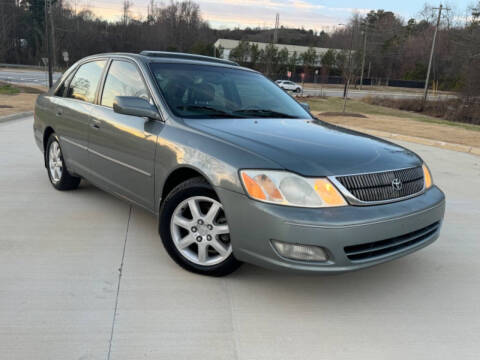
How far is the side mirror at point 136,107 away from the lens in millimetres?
3348

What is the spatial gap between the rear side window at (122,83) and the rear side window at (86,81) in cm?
23

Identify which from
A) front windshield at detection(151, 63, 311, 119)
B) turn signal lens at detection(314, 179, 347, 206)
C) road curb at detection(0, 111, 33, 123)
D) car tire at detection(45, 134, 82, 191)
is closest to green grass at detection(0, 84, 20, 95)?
road curb at detection(0, 111, 33, 123)

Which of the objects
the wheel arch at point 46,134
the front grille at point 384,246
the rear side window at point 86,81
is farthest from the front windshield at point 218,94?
the wheel arch at point 46,134

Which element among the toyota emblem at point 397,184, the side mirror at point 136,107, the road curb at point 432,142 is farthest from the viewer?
the road curb at point 432,142

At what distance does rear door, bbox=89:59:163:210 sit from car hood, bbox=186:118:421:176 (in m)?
0.48

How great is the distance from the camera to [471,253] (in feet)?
12.8

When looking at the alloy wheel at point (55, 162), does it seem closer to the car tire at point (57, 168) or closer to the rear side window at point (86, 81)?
the car tire at point (57, 168)

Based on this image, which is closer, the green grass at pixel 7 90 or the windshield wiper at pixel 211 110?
the windshield wiper at pixel 211 110

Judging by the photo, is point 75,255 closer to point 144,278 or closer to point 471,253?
point 144,278

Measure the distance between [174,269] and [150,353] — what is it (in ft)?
3.31

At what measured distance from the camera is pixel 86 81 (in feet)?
15.0

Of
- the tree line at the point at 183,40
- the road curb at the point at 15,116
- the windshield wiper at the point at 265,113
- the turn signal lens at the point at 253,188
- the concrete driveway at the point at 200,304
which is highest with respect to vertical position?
the tree line at the point at 183,40

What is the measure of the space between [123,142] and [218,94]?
37.5 inches

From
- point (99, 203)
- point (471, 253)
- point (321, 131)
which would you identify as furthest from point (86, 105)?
point (471, 253)
